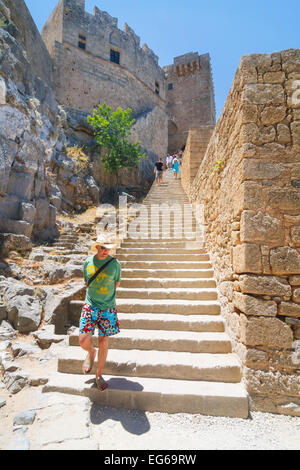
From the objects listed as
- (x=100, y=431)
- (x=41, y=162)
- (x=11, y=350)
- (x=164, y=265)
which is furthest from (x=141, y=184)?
(x=100, y=431)

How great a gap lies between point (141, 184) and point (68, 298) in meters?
17.1

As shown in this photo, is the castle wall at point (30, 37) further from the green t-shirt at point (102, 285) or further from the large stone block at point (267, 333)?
the large stone block at point (267, 333)

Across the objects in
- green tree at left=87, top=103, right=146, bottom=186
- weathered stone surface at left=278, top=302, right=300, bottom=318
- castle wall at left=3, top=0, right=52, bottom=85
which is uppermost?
castle wall at left=3, top=0, right=52, bottom=85

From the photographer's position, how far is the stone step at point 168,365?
271cm

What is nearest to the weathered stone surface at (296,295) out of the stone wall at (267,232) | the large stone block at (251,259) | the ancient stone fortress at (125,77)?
the stone wall at (267,232)

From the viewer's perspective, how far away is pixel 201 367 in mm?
2752

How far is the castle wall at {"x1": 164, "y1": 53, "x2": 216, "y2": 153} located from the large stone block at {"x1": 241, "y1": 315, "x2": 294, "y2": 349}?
29800 millimetres

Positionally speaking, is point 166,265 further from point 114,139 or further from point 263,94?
point 114,139

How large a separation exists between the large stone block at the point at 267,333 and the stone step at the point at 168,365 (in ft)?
1.40

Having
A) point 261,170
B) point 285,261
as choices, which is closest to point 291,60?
point 261,170

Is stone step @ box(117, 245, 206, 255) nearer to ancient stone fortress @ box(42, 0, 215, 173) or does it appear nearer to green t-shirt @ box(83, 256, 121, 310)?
green t-shirt @ box(83, 256, 121, 310)

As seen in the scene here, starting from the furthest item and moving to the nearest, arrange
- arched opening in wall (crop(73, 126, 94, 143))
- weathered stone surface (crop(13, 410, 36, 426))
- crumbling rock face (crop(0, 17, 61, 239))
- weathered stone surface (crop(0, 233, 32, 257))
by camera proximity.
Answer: arched opening in wall (crop(73, 126, 94, 143)) < crumbling rock face (crop(0, 17, 61, 239)) < weathered stone surface (crop(0, 233, 32, 257)) < weathered stone surface (crop(13, 410, 36, 426))

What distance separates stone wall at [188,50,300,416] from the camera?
2.49 meters

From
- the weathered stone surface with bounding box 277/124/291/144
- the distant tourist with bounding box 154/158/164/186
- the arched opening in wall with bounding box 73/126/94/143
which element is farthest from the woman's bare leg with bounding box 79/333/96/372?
the arched opening in wall with bounding box 73/126/94/143
